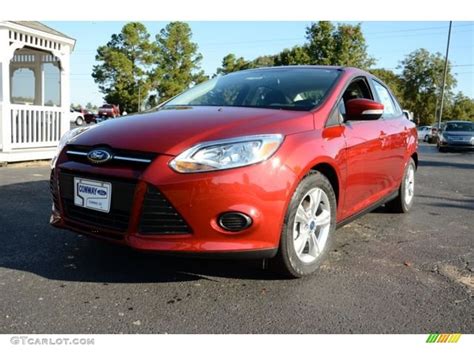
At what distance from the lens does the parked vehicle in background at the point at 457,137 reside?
61.1 feet

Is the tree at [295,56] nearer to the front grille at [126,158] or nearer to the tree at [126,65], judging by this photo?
the tree at [126,65]

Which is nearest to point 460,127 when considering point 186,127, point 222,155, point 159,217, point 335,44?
point 335,44

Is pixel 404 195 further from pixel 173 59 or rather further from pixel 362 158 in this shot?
pixel 173 59

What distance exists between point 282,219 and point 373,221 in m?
2.41

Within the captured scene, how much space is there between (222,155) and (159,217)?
0.52 metres

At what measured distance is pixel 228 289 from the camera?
9.29 feet

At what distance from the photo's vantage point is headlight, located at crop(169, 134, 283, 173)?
102 inches

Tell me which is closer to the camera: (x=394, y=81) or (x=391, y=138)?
(x=391, y=138)

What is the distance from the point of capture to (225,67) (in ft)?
165

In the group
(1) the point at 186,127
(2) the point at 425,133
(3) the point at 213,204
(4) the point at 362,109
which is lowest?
(2) the point at 425,133

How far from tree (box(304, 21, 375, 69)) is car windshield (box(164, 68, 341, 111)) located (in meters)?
30.0

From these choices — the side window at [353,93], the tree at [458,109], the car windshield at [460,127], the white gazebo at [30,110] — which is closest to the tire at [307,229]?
the side window at [353,93]

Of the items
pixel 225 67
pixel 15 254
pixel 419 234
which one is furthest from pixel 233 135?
pixel 225 67
